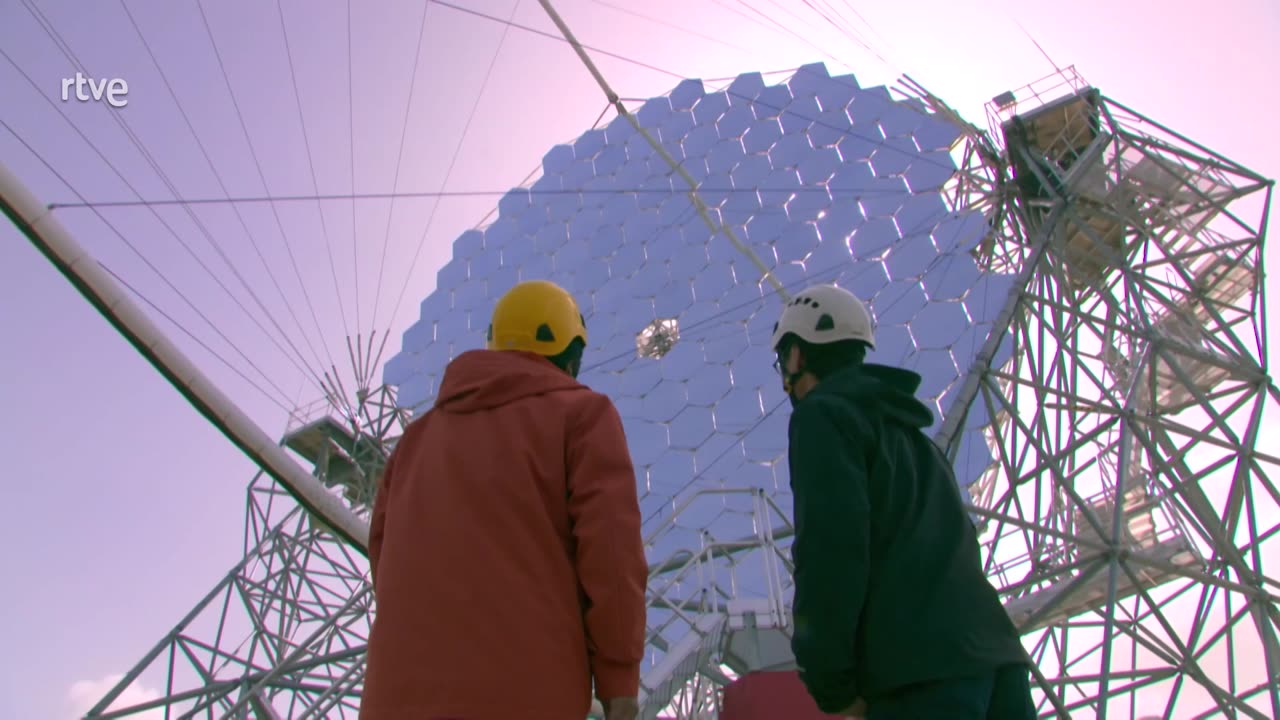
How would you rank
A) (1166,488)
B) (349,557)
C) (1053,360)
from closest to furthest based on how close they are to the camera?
(1166,488), (1053,360), (349,557)

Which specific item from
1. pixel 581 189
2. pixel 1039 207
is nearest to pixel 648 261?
pixel 581 189

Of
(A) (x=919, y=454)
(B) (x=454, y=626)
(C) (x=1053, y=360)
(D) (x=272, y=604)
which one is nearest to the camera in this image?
(B) (x=454, y=626)

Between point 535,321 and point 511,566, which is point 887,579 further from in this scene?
point 535,321

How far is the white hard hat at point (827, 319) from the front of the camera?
122 inches

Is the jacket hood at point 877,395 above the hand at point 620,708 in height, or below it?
above

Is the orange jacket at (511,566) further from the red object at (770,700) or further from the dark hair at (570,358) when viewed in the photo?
the red object at (770,700)

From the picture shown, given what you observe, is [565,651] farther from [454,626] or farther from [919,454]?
[919,454]

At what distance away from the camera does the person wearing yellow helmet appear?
2432mm

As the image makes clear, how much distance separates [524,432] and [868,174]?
966 cm

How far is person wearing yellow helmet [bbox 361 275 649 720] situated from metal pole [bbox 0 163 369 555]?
3.47 metres

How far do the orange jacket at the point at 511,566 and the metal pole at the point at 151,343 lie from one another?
3.52 meters

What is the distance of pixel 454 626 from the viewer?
2490 millimetres

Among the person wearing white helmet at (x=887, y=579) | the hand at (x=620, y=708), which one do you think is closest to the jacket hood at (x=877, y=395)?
the person wearing white helmet at (x=887, y=579)

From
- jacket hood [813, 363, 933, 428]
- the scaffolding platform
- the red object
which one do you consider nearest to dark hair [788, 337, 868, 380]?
jacket hood [813, 363, 933, 428]
